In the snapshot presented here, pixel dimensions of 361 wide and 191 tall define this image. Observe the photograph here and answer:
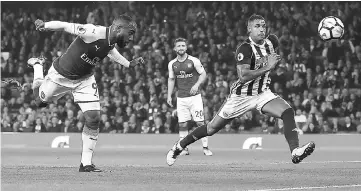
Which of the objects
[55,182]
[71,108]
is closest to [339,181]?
[55,182]

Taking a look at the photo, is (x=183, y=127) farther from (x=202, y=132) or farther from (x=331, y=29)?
(x=202, y=132)

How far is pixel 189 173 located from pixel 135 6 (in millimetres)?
19612

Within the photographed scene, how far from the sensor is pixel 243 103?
39.9 feet

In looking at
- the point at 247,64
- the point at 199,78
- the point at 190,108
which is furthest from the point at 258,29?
the point at 190,108

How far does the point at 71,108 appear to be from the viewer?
2594 centimetres

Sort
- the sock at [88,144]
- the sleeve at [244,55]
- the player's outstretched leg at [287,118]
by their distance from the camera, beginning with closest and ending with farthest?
the player's outstretched leg at [287,118]
the sleeve at [244,55]
the sock at [88,144]

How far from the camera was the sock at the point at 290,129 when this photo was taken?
38.1ft

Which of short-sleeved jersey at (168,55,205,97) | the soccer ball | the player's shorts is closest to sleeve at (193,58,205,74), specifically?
short-sleeved jersey at (168,55,205,97)

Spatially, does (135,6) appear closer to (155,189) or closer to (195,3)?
(195,3)

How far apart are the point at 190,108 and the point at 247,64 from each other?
7.09 m

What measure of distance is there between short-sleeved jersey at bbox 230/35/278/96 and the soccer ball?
249cm

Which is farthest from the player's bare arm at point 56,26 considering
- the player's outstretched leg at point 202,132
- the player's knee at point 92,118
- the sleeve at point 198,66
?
the sleeve at point 198,66

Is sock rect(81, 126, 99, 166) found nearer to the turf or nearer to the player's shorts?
the turf

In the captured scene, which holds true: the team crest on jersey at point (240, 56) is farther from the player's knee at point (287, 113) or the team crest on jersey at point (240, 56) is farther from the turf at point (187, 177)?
the turf at point (187, 177)
